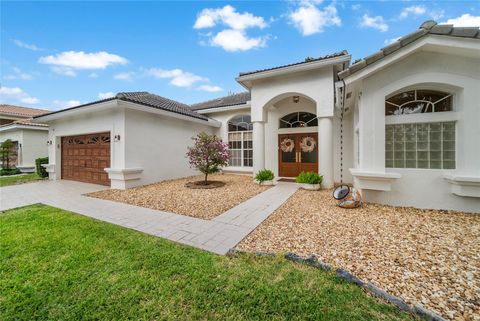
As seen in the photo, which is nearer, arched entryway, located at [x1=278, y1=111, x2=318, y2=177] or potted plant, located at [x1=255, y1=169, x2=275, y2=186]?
potted plant, located at [x1=255, y1=169, x2=275, y2=186]

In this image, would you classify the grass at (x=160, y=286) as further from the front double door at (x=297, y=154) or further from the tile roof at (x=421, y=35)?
the front double door at (x=297, y=154)

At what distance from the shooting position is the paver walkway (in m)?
4.17

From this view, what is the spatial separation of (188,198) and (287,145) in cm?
699

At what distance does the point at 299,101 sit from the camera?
11.4m

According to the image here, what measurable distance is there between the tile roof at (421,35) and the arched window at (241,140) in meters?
8.13

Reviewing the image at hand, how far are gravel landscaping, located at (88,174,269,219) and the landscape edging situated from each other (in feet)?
9.00

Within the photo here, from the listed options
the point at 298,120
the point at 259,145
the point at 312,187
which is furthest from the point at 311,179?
the point at 298,120

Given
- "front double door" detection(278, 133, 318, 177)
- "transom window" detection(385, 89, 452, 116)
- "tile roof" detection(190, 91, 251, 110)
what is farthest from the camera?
"tile roof" detection(190, 91, 251, 110)

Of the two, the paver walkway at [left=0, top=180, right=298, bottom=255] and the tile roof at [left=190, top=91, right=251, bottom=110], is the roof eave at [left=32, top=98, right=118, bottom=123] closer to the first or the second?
the paver walkway at [left=0, top=180, right=298, bottom=255]

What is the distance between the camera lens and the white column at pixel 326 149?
29.2 ft

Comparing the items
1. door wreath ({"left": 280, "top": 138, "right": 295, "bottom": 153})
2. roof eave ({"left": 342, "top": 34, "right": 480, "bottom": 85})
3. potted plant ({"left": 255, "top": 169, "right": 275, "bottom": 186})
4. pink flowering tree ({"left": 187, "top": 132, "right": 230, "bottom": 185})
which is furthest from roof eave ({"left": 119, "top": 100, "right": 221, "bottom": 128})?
roof eave ({"left": 342, "top": 34, "right": 480, "bottom": 85})

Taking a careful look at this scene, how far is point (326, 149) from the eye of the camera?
29.4ft

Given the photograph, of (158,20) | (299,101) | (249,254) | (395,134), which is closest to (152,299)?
(249,254)

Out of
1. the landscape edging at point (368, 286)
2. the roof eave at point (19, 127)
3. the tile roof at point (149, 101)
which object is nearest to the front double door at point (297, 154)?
the tile roof at point (149, 101)
